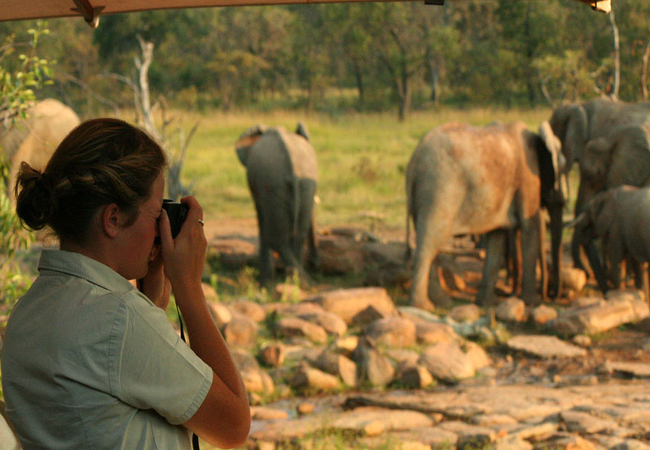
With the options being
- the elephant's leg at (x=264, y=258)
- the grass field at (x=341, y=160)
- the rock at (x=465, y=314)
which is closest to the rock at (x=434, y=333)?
the rock at (x=465, y=314)

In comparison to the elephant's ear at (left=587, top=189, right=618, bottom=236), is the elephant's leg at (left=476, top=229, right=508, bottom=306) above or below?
below

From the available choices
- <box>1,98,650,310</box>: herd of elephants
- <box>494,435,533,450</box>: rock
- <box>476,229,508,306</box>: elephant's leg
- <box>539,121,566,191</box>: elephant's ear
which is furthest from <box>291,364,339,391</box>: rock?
<box>539,121,566,191</box>: elephant's ear

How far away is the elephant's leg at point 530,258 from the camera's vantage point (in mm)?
7914

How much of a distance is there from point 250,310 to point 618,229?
3.48 meters

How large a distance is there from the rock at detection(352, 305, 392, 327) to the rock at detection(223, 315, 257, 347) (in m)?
0.97

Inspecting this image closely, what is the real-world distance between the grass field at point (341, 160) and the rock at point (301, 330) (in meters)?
5.32

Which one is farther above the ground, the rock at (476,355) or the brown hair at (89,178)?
the brown hair at (89,178)

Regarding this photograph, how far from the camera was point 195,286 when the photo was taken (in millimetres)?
1564

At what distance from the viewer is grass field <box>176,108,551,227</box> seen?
13.2 m

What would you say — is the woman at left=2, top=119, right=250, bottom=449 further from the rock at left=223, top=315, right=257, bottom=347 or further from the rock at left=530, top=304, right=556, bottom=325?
the rock at left=530, top=304, right=556, bottom=325

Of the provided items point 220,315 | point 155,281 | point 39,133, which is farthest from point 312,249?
point 155,281

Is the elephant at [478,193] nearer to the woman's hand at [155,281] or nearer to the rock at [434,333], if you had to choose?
the rock at [434,333]

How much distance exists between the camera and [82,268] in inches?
57.5

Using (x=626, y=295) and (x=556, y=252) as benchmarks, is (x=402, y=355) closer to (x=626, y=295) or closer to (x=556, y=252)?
(x=626, y=295)
